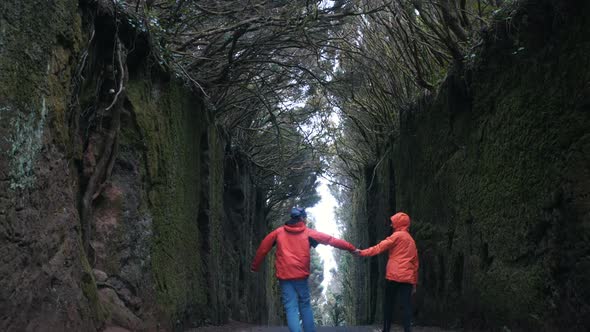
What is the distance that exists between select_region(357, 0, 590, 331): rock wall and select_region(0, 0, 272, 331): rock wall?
3.84m

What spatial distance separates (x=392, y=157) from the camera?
13.2 meters

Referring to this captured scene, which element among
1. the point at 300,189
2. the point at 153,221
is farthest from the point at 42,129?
the point at 300,189

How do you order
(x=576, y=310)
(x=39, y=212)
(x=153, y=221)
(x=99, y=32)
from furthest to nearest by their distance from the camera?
1. (x=153, y=221)
2. (x=99, y=32)
3. (x=576, y=310)
4. (x=39, y=212)

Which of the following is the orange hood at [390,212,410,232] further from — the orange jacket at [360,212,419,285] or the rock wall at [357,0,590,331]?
the rock wall at [357,0,590,331]

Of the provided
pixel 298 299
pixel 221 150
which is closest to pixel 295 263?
pixel 298 299

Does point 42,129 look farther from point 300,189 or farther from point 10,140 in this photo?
point 300,189

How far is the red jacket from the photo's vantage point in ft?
21.7

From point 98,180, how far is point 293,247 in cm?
228

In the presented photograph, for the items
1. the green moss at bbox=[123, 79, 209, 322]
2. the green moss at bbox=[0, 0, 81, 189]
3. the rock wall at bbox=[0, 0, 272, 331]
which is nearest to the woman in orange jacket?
the green moss at bbox=[123, 79, 209, 322]

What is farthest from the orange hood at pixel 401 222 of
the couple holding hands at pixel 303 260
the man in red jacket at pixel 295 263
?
the man in red jacket at pixel 295 263

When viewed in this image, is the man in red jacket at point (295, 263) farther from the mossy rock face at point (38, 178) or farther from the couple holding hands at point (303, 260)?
the mossy rock face at point (38, 178)

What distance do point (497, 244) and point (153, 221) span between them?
13.1 feet

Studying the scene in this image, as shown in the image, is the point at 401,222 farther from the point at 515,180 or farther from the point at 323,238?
the point at 515,180

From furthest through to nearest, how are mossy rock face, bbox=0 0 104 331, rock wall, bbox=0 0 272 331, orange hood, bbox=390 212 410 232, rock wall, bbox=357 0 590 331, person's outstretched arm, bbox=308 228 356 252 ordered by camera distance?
1. orange hood, bbox=390 212 410 232
2. person's outstretched arm, bbox=308 228 356 252
3. rock wall, bbox=357 0 590 331
4. rock wall, bbox=0 0 272 331
5. mossy rock face, bbox=0 0 104 331
